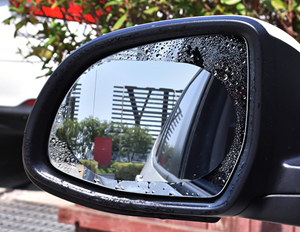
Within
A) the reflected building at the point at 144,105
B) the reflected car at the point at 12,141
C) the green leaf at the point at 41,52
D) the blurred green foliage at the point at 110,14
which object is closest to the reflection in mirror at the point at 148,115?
the reflected building at the point at 144,105

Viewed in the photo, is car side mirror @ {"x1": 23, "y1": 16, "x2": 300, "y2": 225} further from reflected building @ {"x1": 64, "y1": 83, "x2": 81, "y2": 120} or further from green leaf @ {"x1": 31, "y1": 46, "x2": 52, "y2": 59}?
green leaf @ {"x1": 31, "y1": 46, "x2": 52, "y2": 59}

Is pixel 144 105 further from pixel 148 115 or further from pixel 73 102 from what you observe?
pixel 73 102

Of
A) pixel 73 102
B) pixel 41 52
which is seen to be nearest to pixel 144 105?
pixel 73 102

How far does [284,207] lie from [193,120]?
13.0 inches

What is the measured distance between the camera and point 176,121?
783 mm

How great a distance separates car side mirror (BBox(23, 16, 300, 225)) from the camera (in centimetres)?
56

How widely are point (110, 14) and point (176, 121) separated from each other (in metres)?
1.88

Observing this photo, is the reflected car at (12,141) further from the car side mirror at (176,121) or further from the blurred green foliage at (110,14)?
the car side mirror at (176,121)

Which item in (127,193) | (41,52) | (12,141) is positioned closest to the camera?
(127,193)

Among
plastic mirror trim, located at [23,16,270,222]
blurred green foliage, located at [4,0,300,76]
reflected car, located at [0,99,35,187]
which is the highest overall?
blurred green foliage, located at [4,0,300,76]

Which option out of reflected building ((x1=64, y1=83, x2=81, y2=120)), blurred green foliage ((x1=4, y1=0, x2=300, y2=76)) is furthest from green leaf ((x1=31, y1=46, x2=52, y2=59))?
reflected building ((x1=64, y1=83, x2=81, y2=120))

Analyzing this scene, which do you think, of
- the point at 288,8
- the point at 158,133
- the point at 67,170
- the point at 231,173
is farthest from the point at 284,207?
the point at 288,8

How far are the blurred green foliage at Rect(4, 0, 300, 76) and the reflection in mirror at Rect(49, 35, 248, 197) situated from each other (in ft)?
4.25

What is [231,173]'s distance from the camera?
23.5 inches
